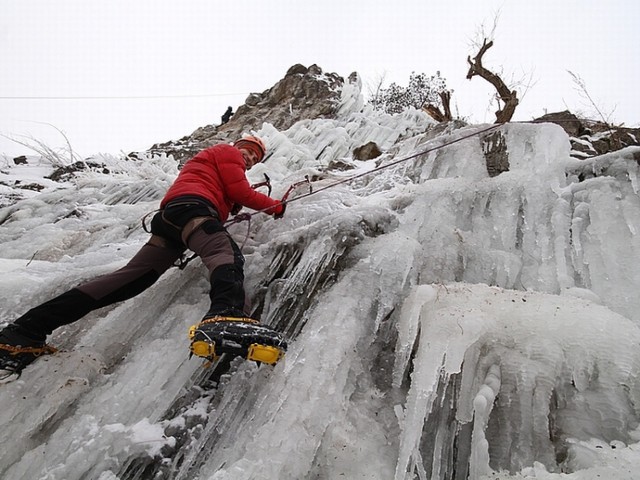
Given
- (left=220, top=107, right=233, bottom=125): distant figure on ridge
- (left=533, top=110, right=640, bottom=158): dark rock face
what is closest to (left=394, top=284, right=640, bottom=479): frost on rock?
(left=533, top=110, right=640, bottom=158): dark rock face

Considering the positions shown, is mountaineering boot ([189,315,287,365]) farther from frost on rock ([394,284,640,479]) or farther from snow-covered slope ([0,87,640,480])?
frost on rock ([394,284,640,479])

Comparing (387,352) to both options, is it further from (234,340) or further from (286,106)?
(286,106)

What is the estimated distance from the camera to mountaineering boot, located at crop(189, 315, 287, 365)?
1920 millimetres

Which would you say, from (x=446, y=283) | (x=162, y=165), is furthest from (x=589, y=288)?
(x=162, y=165)

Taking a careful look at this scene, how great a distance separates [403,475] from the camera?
1.73 metres

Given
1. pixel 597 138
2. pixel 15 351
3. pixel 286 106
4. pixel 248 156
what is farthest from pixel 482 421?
pixel 286 106

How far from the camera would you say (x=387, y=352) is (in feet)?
8.26

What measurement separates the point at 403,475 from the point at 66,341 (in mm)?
2181

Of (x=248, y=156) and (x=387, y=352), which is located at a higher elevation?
(x=248, y=156)

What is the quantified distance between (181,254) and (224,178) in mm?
625

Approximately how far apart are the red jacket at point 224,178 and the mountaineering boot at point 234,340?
117 cm

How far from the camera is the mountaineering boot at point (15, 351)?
219 cm

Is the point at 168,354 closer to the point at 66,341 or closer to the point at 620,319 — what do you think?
the point at 66,341

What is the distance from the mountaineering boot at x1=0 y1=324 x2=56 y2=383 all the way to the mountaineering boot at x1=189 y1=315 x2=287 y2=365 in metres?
1.03
